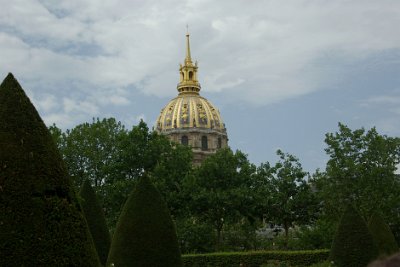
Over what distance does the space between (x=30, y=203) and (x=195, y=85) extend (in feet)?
405

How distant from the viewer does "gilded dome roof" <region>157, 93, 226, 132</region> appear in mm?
126688

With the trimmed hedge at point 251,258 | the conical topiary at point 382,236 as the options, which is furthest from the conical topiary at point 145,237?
the trimmed hedge at point 251,258

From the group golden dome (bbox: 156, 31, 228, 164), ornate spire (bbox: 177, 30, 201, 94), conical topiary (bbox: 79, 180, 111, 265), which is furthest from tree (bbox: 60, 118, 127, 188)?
ornate spire (bbox: 177, 30, 201, 94)

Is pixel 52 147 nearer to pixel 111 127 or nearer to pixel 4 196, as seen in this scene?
pixel 4 196

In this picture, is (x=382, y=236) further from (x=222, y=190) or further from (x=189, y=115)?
(x=189, y=115)

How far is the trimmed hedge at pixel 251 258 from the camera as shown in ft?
100

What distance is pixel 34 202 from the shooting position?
368 inches

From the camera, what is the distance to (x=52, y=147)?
10.0m

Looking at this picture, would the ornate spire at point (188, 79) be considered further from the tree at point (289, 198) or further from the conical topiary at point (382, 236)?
the conical topiary at point (382, 236)

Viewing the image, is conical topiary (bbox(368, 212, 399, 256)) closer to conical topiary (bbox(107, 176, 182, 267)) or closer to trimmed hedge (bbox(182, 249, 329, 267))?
trimmed hedge (bbox(182, 249, 329, 267))

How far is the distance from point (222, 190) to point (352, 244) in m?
22.6

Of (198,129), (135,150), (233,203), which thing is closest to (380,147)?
(233,203)

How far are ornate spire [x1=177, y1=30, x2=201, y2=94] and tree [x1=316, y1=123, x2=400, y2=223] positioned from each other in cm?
9415

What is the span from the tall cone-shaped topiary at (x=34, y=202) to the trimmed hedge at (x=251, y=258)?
21468 mm
